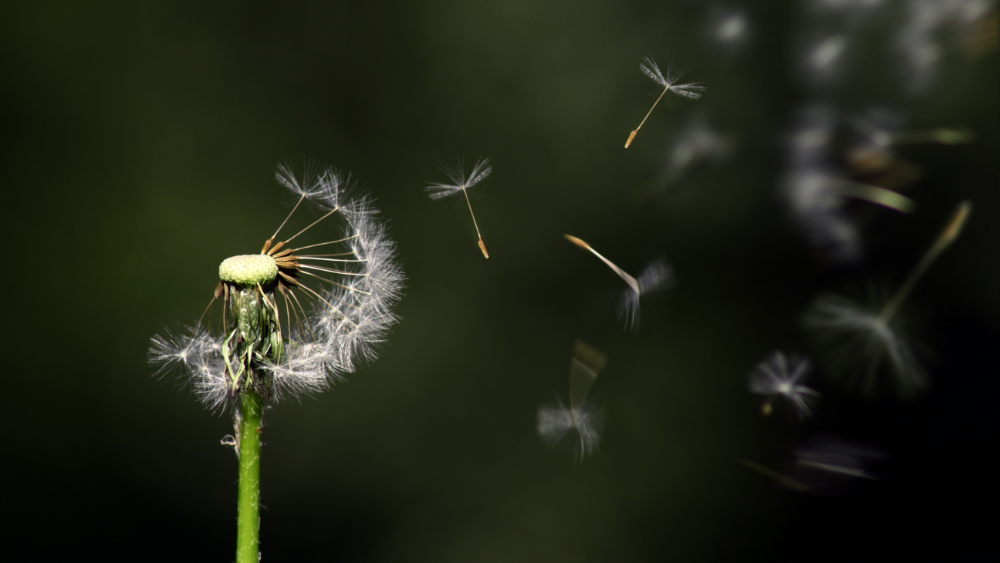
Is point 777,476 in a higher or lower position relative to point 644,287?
lower

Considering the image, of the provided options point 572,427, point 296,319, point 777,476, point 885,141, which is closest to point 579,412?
point 572,427

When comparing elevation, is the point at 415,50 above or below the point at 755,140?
above

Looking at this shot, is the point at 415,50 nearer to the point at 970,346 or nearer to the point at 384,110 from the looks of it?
the point at 384,110

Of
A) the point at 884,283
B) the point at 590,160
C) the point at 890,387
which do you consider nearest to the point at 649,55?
the point at 590,160

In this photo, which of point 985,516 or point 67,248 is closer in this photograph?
point 67,248

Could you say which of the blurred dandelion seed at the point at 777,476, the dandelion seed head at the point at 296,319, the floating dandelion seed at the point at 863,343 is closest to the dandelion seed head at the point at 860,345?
the floating dandelion seed at the point at 863,343

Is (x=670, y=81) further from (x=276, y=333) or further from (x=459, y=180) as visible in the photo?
(x=276, y=333)
